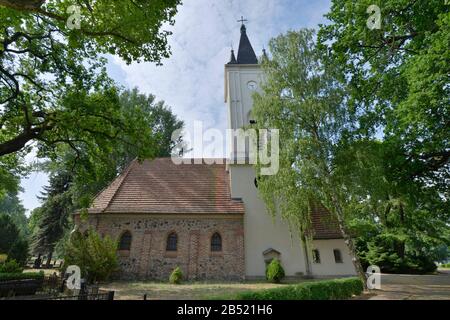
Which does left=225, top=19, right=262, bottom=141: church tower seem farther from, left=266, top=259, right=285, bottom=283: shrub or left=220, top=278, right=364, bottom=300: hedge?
left=220, top=278, right=364, bottom=300: hedge

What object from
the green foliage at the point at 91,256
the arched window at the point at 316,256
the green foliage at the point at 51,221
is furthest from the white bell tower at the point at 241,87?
the green foliage at the point at 51,221

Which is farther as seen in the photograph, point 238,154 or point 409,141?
point 238,154

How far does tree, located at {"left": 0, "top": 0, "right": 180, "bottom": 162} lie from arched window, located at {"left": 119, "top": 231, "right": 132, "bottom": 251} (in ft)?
27.2

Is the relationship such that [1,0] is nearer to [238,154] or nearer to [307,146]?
[307,146]

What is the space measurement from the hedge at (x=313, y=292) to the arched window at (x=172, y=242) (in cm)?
997

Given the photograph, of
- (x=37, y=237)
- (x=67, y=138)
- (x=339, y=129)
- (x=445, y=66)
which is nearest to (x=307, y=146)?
(x=339, y=129)

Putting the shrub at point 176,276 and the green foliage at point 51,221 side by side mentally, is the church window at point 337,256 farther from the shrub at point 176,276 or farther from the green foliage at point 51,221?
the green foliage at point 51,221

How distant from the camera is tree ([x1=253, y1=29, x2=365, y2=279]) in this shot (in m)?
12.3

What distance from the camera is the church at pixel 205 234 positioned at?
15.9m

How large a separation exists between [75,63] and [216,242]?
12.9 m

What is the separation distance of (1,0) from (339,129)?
13.0 m

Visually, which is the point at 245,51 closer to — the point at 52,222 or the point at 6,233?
the point at 52,222

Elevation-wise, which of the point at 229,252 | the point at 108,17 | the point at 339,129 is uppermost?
the point at 108,17
